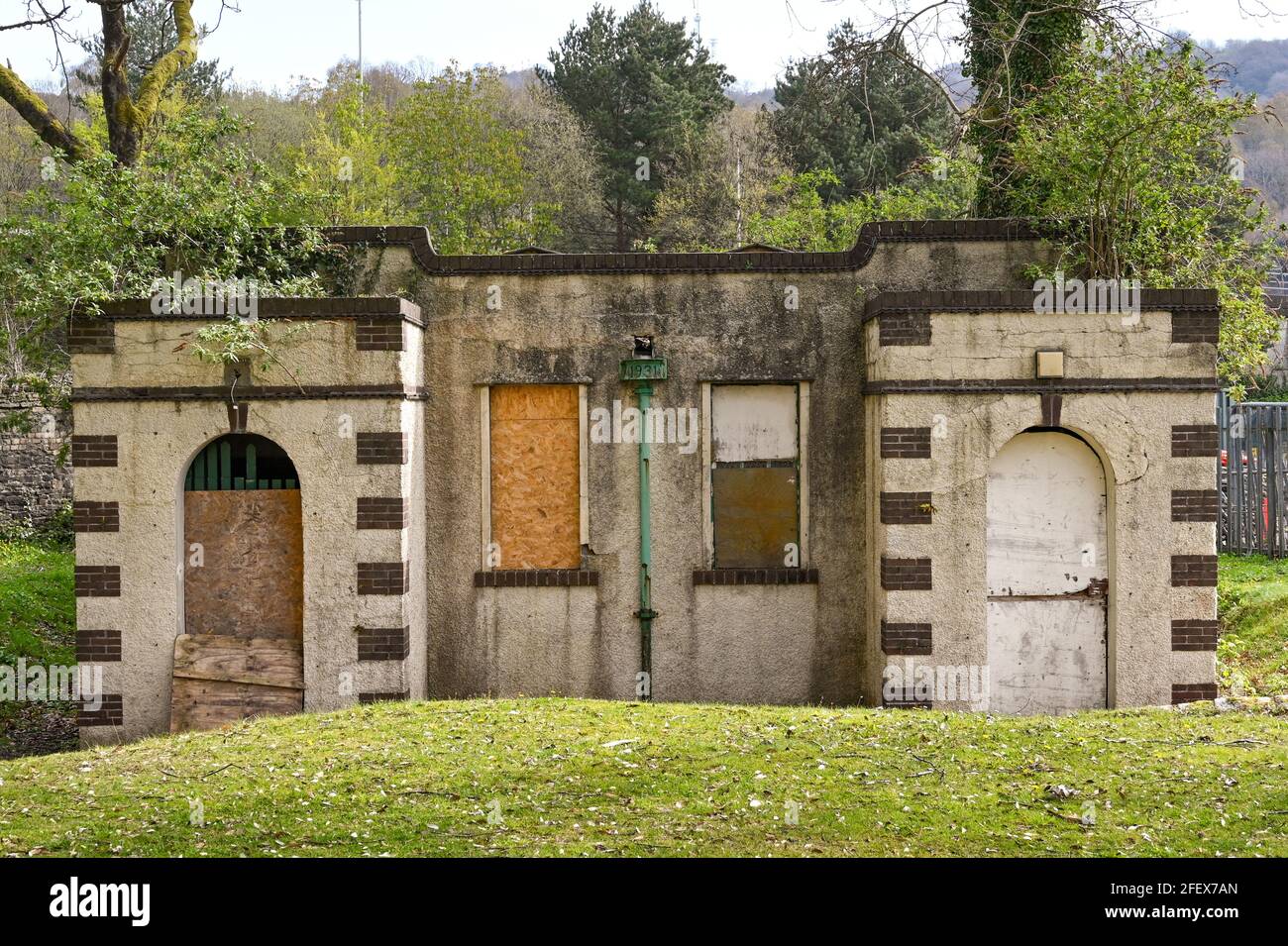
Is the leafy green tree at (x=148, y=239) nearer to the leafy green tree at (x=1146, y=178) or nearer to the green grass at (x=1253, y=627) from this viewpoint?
the leafy green tree at (x=1146, y=178)

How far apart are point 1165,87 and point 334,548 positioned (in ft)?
28.5

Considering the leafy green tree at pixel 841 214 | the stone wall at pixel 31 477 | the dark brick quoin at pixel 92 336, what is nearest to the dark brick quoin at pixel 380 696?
the dark brick quoin at pixel 92 336

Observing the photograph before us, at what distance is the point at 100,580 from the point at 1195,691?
9.65 metres

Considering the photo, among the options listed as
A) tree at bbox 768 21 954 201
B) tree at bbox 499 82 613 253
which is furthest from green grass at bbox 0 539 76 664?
tree at bbox 768 21 954 201

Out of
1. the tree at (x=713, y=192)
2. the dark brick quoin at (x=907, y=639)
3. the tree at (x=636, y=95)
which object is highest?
the tree at (x=636, y=95)

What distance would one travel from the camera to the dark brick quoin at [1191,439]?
34.5 ft

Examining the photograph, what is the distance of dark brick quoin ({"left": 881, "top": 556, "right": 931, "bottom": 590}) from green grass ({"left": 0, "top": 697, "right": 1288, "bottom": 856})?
4.58ft

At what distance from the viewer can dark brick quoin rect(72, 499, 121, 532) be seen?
34.1 feet

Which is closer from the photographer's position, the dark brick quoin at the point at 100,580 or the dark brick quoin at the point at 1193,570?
the dark brick quoin at the point at 100,580

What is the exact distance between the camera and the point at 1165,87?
441 inches

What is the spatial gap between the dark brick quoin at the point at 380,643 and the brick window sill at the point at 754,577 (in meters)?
2.82

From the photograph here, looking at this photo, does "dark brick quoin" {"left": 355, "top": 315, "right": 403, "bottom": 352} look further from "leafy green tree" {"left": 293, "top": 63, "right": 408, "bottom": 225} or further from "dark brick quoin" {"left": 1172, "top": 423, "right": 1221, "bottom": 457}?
"leafy green tree" {"left": 293, "top": 63, "right": 408, "bottom": 225}
